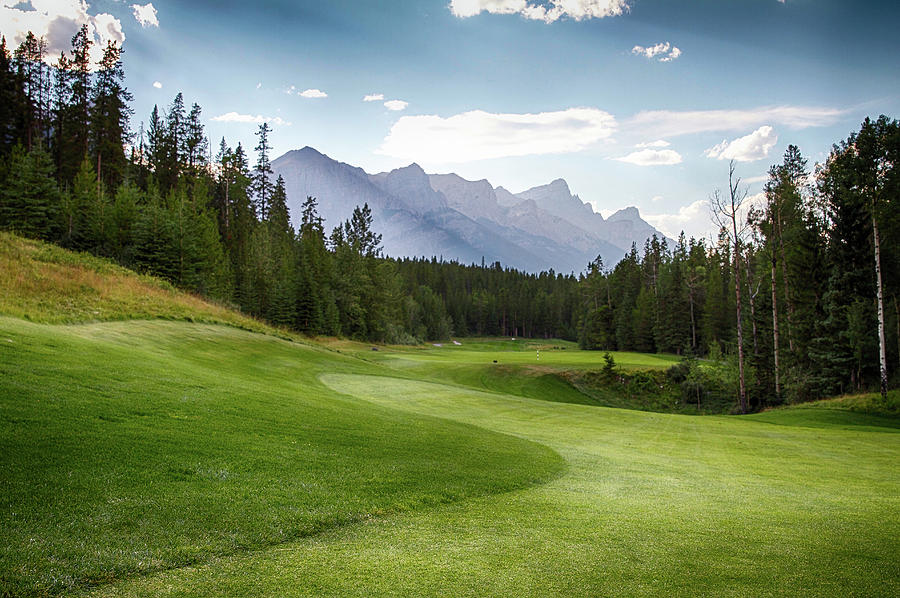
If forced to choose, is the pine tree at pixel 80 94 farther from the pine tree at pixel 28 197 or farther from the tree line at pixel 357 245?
the pine tree at pixel 28 197

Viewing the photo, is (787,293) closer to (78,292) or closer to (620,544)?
(620,544)

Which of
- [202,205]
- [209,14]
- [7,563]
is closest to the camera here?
[7,563]

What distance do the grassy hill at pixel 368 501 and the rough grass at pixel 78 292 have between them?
463 cm

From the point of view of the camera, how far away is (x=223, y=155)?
72.3 meters

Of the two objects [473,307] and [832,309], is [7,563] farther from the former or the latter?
[473,307]

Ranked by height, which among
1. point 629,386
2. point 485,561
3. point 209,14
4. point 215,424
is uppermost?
point 209,14

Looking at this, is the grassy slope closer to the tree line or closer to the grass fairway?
the grass fairway

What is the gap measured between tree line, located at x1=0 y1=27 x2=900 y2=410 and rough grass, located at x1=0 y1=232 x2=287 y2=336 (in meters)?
9.77

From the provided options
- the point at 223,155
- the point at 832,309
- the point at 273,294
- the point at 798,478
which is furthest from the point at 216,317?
the point at 223,155

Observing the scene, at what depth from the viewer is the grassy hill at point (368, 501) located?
4.78 meters

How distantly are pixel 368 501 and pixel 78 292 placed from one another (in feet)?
80.7

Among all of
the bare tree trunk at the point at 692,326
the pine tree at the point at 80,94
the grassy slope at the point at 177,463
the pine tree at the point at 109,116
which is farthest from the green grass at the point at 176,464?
the bare tree trunk at the point at 692,326

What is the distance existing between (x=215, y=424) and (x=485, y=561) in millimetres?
6512

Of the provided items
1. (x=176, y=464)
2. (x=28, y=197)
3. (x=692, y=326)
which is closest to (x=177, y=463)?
(x=176, y=464)
